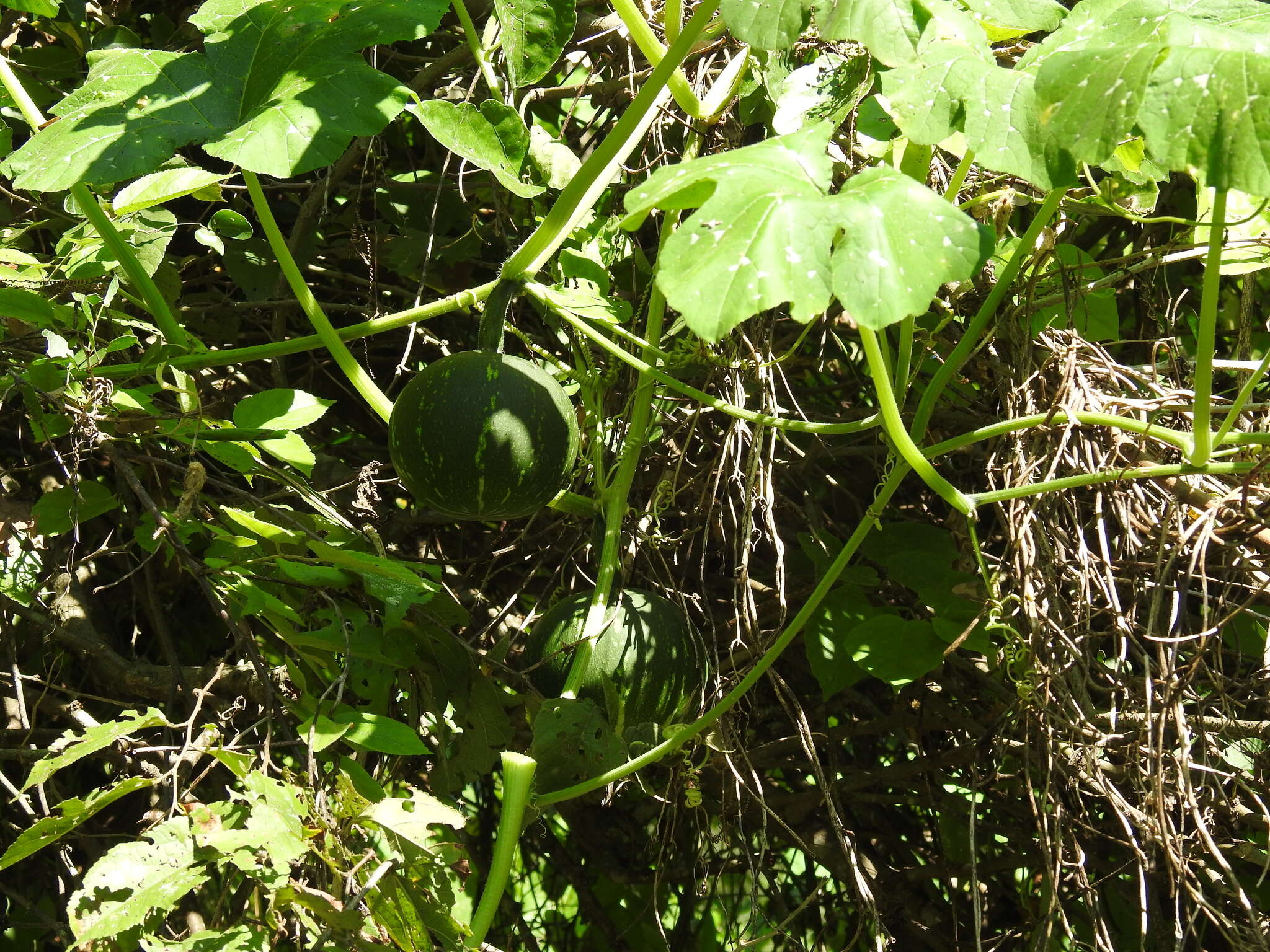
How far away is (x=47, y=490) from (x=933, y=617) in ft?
4.97

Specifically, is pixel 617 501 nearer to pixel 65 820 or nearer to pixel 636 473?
pixel 636 473

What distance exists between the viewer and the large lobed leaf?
128cm

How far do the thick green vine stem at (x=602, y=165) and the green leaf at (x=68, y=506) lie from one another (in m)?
0.69

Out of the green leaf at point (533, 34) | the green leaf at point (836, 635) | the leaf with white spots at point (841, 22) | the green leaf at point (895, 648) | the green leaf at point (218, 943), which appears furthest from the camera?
the green leaf at point (836, 635)

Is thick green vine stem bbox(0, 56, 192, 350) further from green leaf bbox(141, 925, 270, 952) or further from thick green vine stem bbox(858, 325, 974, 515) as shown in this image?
thick green vine stem bbox(858, 325, 974, 515)

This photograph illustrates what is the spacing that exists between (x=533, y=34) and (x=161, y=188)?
1.70 ft

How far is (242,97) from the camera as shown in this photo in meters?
1.42

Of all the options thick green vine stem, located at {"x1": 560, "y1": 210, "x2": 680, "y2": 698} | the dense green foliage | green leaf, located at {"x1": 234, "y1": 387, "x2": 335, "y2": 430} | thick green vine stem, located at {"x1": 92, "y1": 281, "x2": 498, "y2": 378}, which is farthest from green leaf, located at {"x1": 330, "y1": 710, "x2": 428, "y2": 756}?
thick green vine stem, located at {"x1": 92, "y1": 281, "x2": 498, "y2": 378}

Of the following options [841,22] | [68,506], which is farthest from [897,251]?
[68,506]

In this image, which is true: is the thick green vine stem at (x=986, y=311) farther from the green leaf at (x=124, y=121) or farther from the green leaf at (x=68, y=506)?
the green leaf at (x=68, y=506)

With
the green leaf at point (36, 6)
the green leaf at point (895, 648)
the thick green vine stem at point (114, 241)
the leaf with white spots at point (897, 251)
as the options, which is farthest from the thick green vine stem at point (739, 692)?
the green leaf at point (36, 6)

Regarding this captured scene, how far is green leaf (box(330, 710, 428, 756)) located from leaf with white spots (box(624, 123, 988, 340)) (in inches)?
24.7

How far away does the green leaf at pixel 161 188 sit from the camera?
134 centimetres

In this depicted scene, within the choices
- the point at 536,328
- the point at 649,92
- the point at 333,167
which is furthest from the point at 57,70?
the point at 649,92
